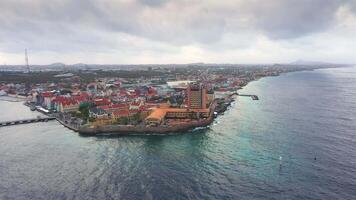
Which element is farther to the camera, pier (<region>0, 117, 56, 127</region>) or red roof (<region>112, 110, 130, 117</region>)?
pier (<region>0, 117, 56, 127</region>)

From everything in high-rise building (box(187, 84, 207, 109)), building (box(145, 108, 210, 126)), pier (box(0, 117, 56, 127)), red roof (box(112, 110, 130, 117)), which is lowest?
pier (box(0, 117, 56, 127))

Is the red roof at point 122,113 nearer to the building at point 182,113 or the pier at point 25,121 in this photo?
the building at point 182,113

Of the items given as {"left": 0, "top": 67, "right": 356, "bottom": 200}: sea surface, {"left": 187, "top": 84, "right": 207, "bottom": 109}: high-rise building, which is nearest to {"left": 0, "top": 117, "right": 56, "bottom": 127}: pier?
{"left": 0, "top": 67, "right": 356, "bottom": 200}: sea surface

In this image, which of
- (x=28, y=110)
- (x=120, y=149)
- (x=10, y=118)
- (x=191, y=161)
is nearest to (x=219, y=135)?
(x=191, y=161)

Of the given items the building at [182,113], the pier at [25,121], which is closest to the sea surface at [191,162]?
the pier at [25,121]

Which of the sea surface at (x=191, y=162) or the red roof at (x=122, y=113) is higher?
the red roof at (x=122, y=113)

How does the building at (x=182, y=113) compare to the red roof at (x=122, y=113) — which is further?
the building at (x=182, y=113)

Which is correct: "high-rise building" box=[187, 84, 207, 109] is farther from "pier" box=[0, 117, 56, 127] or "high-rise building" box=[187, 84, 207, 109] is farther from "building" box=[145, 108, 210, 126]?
"pier" box=[0, 117, 56, 127]

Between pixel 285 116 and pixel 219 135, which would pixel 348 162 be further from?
pixel 285 116
